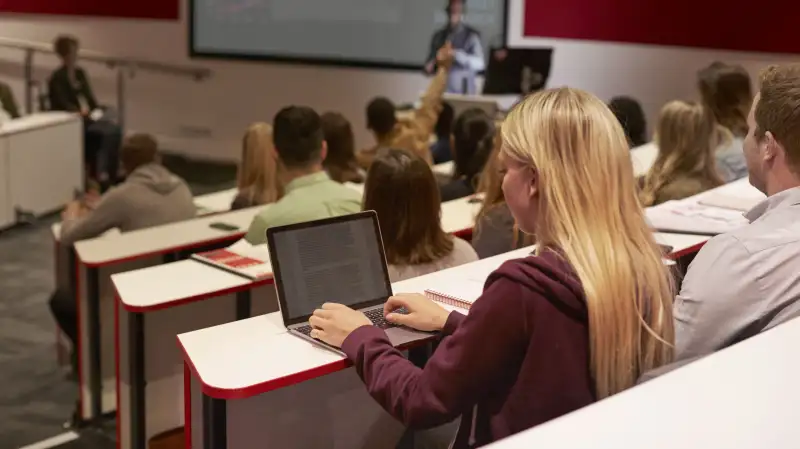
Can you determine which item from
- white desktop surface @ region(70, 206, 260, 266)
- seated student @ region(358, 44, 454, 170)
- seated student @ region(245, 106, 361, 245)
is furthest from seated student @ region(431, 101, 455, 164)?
seated student @ region(245, 106, 361, 245)

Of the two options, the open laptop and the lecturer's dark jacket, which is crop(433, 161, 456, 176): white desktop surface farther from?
the lecturer's dark jacket

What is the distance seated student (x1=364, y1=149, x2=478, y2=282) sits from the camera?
110 inches

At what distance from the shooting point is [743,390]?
53.7 inches

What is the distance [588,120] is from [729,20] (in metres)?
6.15

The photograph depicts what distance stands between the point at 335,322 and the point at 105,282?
200cm

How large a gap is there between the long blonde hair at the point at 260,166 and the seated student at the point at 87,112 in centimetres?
404

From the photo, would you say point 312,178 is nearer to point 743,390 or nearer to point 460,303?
point 460,303

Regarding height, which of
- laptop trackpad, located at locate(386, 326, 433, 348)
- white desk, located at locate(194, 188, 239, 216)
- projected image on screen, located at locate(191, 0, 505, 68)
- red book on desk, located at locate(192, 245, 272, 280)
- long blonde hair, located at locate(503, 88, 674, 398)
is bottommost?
white desk, located at locate(194, 188, 239, 216)

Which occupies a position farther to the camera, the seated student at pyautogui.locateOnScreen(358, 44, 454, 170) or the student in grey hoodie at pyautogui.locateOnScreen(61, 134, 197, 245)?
the seated student at pyautogui.locateOnScreen(358, 44, 454, 170)

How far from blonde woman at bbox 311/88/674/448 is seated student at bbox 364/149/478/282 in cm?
113

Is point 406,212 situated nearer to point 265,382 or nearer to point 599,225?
point 265,382

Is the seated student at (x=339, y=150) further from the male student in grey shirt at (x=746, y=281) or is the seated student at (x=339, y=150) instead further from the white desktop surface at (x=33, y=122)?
the male student in grey shirt at (x=746, y=281)

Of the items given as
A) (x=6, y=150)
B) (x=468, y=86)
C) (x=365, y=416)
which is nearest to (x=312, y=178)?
(x=365, y=416)

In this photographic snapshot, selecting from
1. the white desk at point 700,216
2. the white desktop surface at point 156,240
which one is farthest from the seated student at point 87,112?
the white desk at point 700,216
